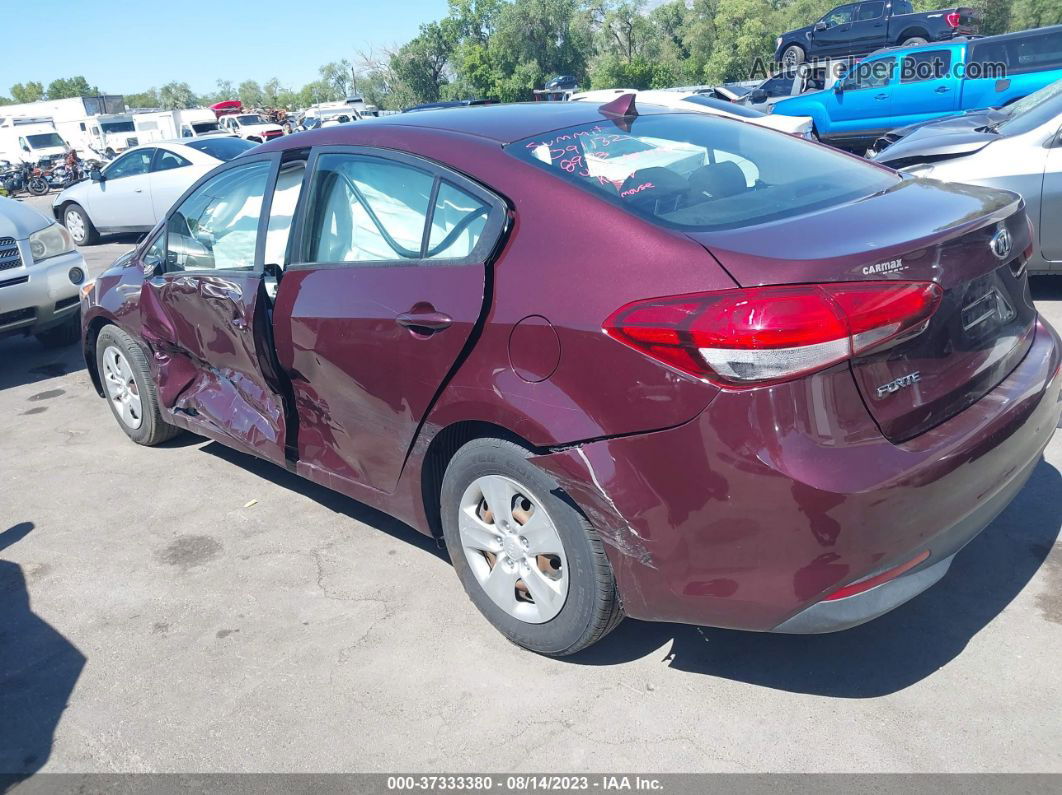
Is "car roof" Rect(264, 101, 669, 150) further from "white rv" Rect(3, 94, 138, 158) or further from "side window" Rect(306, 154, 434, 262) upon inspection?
"white rv" Rect(3, 94, 138, 158)

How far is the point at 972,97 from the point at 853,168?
37.6 feet

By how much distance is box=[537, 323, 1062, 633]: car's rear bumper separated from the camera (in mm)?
2342

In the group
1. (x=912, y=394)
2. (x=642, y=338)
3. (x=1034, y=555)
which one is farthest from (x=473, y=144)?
(x=1034, y=555)

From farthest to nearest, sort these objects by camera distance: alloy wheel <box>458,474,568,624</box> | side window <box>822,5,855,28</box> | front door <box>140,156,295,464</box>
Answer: side window <box>822,5,855,28</box> → front door <box>140,156,295,464</box> → alloy wheel <box>458,474,568,624</box>

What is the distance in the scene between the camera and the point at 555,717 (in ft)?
Result: 9.32

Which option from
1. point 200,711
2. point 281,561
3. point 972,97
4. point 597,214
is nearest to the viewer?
point 597,214

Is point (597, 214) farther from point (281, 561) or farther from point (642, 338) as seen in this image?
point (281, 561)

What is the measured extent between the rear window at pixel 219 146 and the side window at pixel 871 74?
9539mm

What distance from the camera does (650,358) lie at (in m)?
2.47

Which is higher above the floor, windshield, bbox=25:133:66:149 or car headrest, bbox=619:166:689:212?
windshield, bbox=25:133:66:149

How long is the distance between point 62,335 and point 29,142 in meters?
34.5

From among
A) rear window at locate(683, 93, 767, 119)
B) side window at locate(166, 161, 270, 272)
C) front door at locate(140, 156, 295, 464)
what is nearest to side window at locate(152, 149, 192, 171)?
rear window at locate(683, 93, 767, 119)

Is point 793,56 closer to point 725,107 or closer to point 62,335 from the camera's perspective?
point 725,107

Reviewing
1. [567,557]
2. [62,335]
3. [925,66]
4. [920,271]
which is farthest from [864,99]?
[567,557]
